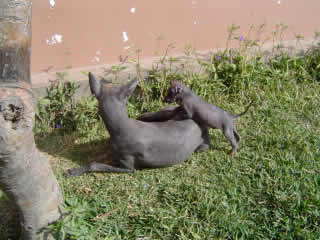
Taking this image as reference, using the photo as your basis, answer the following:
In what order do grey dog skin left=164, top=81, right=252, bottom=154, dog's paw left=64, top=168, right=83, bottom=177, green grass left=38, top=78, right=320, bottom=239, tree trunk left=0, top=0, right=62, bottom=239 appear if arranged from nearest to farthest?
1. tree trunk left=0, top=0, right=62, bottom=239
2. green grass left=38, top=78, right=320, bottom=239
3. dog's paw left=64, top=168, right=83, bottom=177
4. grey dog skin left=164, top=81, right=252, bottom=154

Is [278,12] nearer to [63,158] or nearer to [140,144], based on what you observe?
[140,144]

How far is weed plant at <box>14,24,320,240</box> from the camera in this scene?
9.61ft

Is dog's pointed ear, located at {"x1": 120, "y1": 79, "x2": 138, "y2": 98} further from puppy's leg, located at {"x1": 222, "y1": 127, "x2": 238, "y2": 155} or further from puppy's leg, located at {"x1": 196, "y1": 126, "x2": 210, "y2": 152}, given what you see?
puppy's leg, located at {"x1": 222, "y1": 127, "x2": 238, "y2": 155}

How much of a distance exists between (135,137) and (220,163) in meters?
0.96

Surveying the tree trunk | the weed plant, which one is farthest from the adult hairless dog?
the tree trunk

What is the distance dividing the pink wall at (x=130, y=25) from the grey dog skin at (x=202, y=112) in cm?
126

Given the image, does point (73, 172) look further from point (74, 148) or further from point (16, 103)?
point (16, 103)

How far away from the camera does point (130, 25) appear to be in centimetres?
473

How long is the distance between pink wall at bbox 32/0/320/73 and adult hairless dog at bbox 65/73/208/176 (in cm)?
143

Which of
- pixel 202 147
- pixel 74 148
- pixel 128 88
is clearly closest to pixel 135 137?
pixel 128 88

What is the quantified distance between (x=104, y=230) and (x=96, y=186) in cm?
57

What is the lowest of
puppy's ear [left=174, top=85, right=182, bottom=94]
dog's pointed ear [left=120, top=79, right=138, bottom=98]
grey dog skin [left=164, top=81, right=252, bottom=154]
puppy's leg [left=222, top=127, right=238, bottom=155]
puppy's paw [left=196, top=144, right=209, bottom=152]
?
puppy's paw [left=196, top=144, right=209, bottom=152]

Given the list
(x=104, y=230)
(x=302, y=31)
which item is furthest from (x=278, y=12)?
(x=104, y=230)

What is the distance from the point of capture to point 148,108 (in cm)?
429
